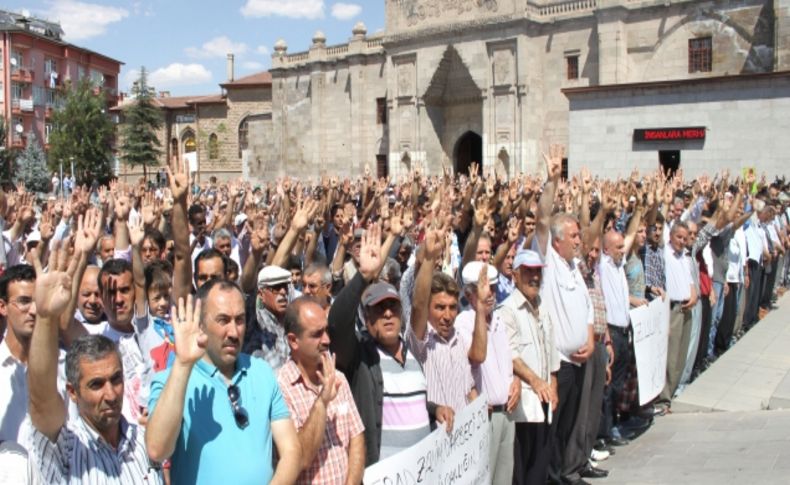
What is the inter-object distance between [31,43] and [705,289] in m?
69.6

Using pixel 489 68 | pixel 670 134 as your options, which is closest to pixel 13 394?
pixel 670 134

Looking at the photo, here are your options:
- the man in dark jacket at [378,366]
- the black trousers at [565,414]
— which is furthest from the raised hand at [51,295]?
the black trousers at [565,414]

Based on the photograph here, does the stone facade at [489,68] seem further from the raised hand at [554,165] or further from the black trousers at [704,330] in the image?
the raised hand at [554,165]

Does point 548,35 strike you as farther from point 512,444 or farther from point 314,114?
point 512,444

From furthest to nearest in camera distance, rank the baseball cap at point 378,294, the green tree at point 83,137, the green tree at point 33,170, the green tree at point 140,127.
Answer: the green tree at point 83,137 < the green tree at point 140,127 < the green tree at point 33,170 < the baseball cap at point 378,294

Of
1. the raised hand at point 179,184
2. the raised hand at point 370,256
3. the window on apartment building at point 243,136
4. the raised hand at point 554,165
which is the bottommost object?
the raised hand at point 370,256

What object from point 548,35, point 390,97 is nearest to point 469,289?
point 548,35

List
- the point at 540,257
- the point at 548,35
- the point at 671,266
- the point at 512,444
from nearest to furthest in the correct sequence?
1. the point at 512,444
2. the point at 540,257
3. the point at 671,266
4. the point at 548,35

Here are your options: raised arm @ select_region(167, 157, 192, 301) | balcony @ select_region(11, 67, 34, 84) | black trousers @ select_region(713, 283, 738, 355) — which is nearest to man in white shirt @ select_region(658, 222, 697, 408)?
black trousers @ select_region(713, 283, 738, 355)

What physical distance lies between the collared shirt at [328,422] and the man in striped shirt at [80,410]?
30.1 inches

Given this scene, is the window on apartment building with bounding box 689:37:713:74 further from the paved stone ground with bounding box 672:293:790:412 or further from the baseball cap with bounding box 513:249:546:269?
the baseball cap with bounding box 513:249:546:269

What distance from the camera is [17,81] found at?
64.8m

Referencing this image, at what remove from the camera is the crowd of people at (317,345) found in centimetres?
317

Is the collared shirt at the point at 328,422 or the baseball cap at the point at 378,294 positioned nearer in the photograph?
the collared shirt at the point at 328,422
